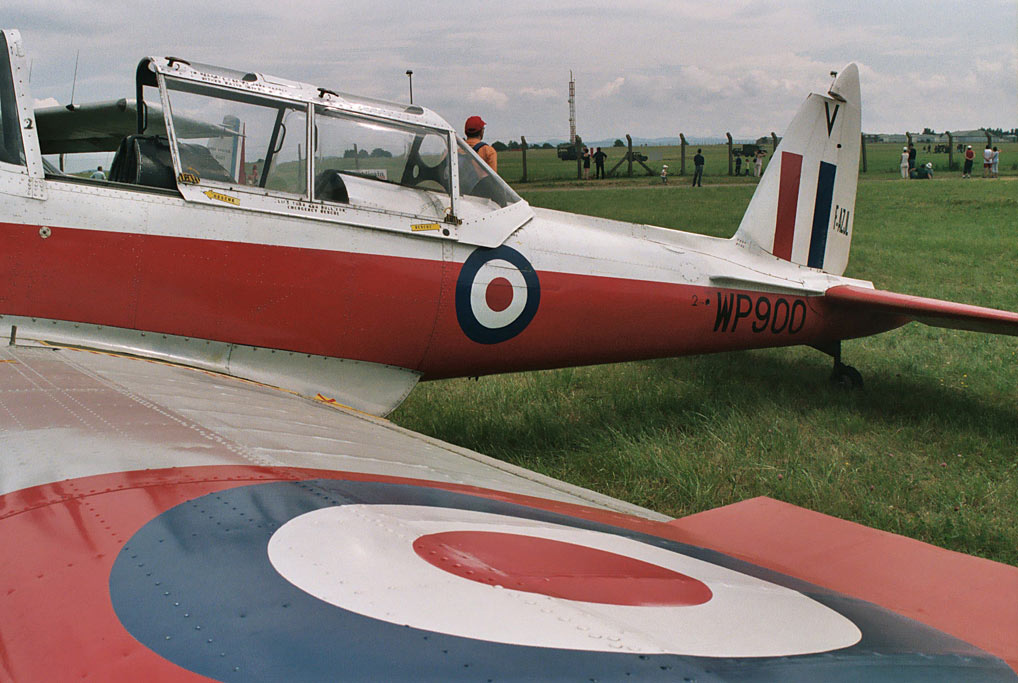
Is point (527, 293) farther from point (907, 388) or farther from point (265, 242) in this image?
point (907, 388)

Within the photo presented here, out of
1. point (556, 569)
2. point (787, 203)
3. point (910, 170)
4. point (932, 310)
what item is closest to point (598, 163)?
point (910, 170)

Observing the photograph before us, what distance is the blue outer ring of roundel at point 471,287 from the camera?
400 cm

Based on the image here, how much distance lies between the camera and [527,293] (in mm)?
4191

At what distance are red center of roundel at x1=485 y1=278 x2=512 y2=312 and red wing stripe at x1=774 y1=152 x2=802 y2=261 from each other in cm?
284

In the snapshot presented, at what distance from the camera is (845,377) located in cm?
591

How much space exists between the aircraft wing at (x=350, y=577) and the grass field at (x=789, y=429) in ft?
3.50

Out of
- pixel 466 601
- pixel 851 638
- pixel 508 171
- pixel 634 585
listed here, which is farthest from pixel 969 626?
pixel 508 171

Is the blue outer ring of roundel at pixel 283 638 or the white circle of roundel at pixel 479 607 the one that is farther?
the white circle of roundel at pixel 479 607

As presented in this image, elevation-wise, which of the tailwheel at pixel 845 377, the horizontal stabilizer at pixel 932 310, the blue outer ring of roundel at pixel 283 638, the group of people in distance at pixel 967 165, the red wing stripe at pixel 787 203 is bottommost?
the tailwheel at pixel 845 377

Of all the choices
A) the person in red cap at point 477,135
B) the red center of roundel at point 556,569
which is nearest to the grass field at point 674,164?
the person in red cap at point 477,135

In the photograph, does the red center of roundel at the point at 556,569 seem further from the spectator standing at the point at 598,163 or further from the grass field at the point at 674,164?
the spectator standing at the point at 598,163

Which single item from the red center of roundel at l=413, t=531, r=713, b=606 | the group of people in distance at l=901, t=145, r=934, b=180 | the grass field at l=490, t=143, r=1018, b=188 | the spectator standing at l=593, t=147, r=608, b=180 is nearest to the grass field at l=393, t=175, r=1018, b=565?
the red center of roundel at l=413, t=531, r=713, b=606

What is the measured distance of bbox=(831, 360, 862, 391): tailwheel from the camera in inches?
231

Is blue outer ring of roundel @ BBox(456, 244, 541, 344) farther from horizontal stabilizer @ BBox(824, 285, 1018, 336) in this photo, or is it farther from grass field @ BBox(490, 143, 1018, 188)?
grass field @ BBox(490, 143, 1018, 188)
